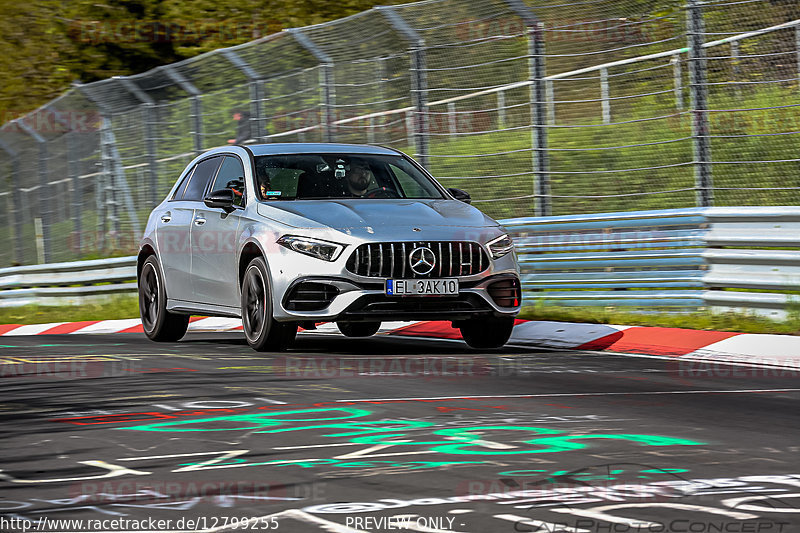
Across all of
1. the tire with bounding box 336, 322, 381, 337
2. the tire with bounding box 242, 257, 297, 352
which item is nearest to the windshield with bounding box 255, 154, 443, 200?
the tire with bounding box 242, 257, 297, 352

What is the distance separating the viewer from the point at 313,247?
10578mm

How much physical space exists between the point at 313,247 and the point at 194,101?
9481mm

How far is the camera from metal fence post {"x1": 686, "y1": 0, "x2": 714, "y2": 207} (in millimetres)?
12562

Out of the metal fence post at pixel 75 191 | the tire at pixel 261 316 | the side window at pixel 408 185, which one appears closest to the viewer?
the tire at pixel 261 316

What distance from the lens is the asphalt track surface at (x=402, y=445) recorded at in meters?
4.92

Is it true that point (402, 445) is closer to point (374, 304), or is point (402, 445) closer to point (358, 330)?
point (374, 304)

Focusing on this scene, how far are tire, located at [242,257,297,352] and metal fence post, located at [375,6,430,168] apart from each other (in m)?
4.50

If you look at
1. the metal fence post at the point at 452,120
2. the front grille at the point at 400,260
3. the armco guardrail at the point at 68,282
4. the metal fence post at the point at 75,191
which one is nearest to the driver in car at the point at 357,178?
the front grille at the point at 400,260

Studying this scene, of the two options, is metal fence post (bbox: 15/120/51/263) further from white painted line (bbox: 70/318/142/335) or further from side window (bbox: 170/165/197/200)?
side window (bbox: 170/165/197/200)

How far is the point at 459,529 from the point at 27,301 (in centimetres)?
1809

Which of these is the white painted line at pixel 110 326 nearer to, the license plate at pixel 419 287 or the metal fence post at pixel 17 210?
the license plate at pixel 419 287

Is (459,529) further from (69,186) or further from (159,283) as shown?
(69,186)

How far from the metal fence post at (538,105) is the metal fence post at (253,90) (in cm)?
471

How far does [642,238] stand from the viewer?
42.7 ft
